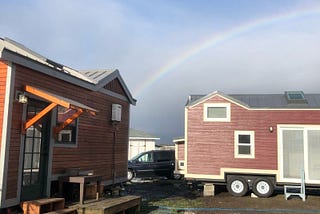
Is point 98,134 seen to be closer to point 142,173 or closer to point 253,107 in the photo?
point 253,107

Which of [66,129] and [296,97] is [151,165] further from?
[66,129]

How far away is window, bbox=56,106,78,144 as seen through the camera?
32.9 feet

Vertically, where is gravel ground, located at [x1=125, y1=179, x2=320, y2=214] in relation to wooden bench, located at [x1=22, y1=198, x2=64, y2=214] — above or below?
below

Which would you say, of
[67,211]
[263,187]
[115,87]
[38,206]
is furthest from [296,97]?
[38,206]

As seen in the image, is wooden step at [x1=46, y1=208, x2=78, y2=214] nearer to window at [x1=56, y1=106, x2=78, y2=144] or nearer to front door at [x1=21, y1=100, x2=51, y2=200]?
front door at [x1=21, y1=100, x2=51, y2=200]

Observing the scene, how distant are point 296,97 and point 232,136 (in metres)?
3.56

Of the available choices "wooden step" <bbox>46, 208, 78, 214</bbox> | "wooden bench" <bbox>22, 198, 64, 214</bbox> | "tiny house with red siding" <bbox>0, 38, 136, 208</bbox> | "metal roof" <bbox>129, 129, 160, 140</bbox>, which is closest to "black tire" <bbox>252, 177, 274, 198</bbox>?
"tiny house with red siding" <bbox>0, 38, 136, 208</bbox>

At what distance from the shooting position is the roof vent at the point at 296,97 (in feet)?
56.0

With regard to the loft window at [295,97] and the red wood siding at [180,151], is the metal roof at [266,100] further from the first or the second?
the red wood siding at [180,151]

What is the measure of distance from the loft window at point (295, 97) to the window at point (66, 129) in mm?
10458

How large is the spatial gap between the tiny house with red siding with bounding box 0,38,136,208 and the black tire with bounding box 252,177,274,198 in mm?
6343

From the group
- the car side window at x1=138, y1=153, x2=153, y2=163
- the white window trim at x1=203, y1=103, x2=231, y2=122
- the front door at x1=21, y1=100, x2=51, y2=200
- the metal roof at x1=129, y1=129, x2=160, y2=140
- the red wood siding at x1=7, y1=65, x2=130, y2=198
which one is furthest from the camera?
the metal roof at x1=129, y1=129, x2=160, y2=140

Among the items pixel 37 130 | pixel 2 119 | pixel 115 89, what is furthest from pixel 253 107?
pixel 2 119

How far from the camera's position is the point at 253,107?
16906 mm
